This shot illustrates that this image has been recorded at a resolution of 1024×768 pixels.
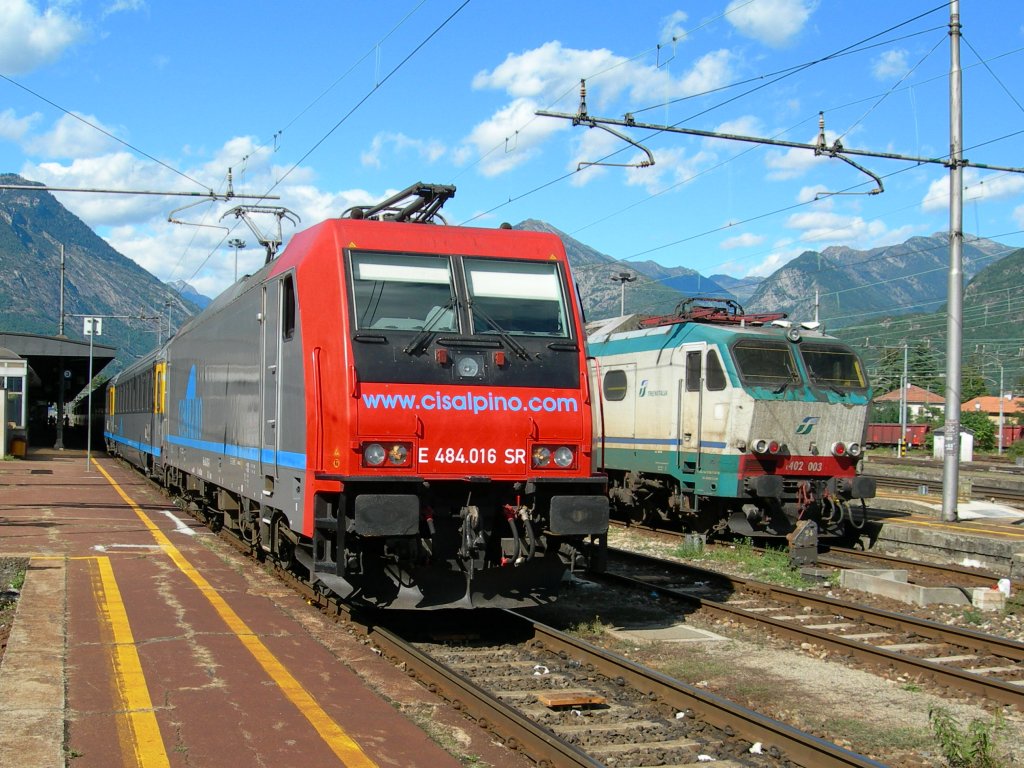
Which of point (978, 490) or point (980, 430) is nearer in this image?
point (978, 490)

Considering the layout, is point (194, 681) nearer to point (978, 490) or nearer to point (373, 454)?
point (373, 454)

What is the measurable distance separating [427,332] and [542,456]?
1.35 meters

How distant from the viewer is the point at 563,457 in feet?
27.2

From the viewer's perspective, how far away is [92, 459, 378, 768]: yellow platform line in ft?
18.0

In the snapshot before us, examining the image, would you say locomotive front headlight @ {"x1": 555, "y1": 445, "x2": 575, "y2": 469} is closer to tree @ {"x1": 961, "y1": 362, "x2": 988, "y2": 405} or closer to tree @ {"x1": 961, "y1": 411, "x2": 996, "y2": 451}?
tree @ {"x1": 961, "y1": 411, "x2": 996, "y2": 451}

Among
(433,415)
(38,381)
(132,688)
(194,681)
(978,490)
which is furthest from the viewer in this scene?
(38,381)

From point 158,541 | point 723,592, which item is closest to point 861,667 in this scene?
point 723,592

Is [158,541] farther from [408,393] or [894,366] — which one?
[894,366]

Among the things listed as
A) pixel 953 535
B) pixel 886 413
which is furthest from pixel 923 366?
pixel 953 535

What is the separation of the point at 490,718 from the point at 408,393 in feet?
8.87

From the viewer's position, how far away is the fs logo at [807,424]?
48.6 feet

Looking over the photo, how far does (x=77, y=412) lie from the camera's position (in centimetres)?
6309

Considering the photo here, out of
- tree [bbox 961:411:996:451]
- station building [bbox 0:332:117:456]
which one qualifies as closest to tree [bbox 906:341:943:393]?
tree [bbox 961:411:996:451]

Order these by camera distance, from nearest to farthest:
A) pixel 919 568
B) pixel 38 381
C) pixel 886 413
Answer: pixel 919 568
pixel 38 381
pixel 886 413
